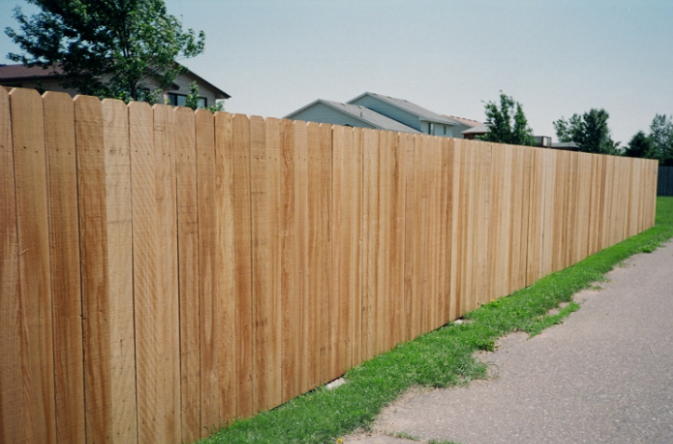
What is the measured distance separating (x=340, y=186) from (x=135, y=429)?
237cm

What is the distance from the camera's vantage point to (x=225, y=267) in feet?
12.3

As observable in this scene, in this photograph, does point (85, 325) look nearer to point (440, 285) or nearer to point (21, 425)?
point (21, 425)

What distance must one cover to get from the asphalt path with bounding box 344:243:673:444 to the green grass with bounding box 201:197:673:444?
5.3 inches

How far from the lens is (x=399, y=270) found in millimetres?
5578

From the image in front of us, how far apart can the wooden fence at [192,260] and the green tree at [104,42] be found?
20776mm

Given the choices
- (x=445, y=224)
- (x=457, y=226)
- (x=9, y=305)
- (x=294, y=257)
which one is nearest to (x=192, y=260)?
(x=294, y=257)

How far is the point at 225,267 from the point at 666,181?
4735 cm

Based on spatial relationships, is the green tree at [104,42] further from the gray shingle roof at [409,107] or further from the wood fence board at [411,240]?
the gray shingle roof at [409,107]

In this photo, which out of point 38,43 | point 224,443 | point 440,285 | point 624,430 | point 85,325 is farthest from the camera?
point 38,43

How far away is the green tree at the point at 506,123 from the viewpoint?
139 feet

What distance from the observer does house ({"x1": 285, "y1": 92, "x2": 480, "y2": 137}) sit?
143 feet

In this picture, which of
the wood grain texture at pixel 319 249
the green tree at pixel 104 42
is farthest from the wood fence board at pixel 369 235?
the green tree at pixel 104 42

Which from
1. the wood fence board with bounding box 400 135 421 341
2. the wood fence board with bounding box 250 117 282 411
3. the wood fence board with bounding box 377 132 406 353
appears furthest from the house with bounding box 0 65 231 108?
the wood fence board with bounding box 250 117 282 411

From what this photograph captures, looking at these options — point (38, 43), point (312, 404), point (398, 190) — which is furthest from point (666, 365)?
point (38, 43)
